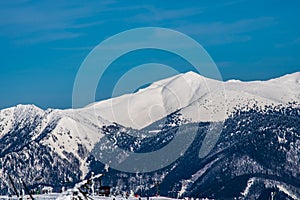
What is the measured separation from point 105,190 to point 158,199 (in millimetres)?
13029

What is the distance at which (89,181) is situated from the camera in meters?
17.1

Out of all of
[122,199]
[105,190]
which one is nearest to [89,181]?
[122,199]

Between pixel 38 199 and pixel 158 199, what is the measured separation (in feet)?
59.8

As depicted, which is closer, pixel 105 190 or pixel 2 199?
pixel 2 199

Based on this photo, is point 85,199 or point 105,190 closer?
point 85,199

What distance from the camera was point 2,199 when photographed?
2630 inches

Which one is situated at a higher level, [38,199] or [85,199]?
[38,199]

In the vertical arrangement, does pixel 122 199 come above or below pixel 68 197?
above

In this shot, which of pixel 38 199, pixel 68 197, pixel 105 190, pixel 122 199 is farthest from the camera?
pixel 105 190

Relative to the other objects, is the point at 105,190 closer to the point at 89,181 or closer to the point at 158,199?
the point at 158,199

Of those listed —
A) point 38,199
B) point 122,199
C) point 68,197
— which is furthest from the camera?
point 122,199

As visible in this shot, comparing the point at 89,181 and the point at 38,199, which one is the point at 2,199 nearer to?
the point at 38,199

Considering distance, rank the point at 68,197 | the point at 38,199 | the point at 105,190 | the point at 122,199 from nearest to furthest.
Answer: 1. the point at 68,197
2. the point at 38,199
3. the point at 122,199
4. the point at 105,190

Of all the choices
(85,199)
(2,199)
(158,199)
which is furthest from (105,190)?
(85,199)
